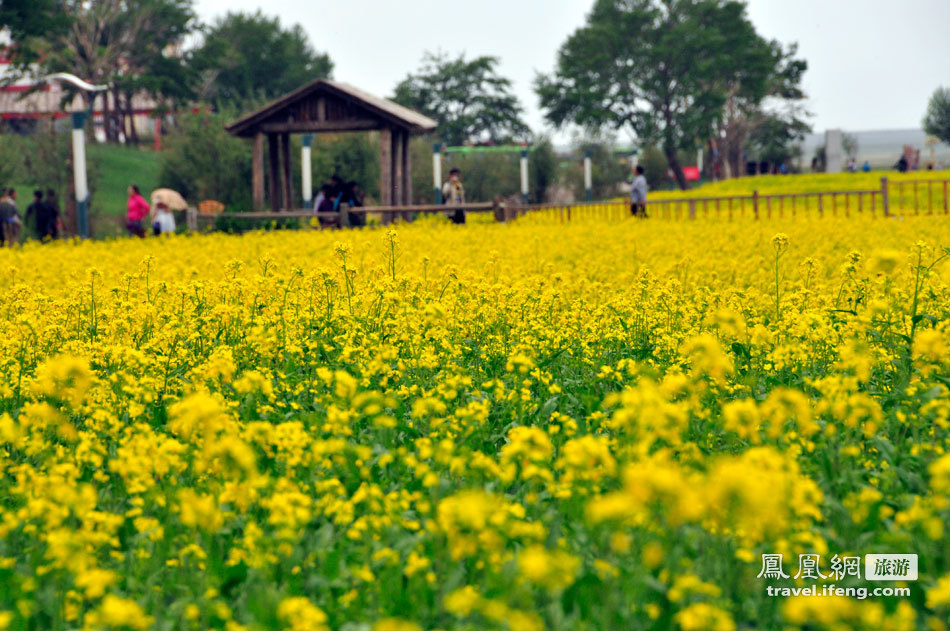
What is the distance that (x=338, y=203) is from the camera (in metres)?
21.5

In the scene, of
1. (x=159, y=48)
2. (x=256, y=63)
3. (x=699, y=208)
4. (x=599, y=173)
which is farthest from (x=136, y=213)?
(x=256, y=63)

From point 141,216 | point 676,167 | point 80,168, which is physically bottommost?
point 141,216

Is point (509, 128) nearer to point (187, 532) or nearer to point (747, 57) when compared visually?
point (747, 57)

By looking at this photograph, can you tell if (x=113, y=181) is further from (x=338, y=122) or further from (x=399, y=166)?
(x=338, y=122)

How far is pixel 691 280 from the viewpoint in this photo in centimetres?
1020

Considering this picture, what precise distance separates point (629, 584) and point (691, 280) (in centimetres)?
763

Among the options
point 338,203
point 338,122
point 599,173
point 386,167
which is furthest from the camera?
point 599,173

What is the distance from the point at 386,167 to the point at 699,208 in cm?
1203

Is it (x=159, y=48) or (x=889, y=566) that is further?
(x=159, y=48)

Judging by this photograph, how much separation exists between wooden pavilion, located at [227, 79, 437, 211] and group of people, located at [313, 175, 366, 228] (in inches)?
62.7

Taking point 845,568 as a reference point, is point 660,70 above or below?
above

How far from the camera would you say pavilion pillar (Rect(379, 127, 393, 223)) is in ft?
76.8

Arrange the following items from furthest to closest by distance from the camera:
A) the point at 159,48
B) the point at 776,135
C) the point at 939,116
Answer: the point at 939,116
the point at 776,135
the point at 159,48

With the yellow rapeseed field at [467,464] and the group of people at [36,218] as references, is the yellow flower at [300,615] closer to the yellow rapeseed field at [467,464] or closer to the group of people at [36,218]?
the yellow rapeseed field at [467,464]
